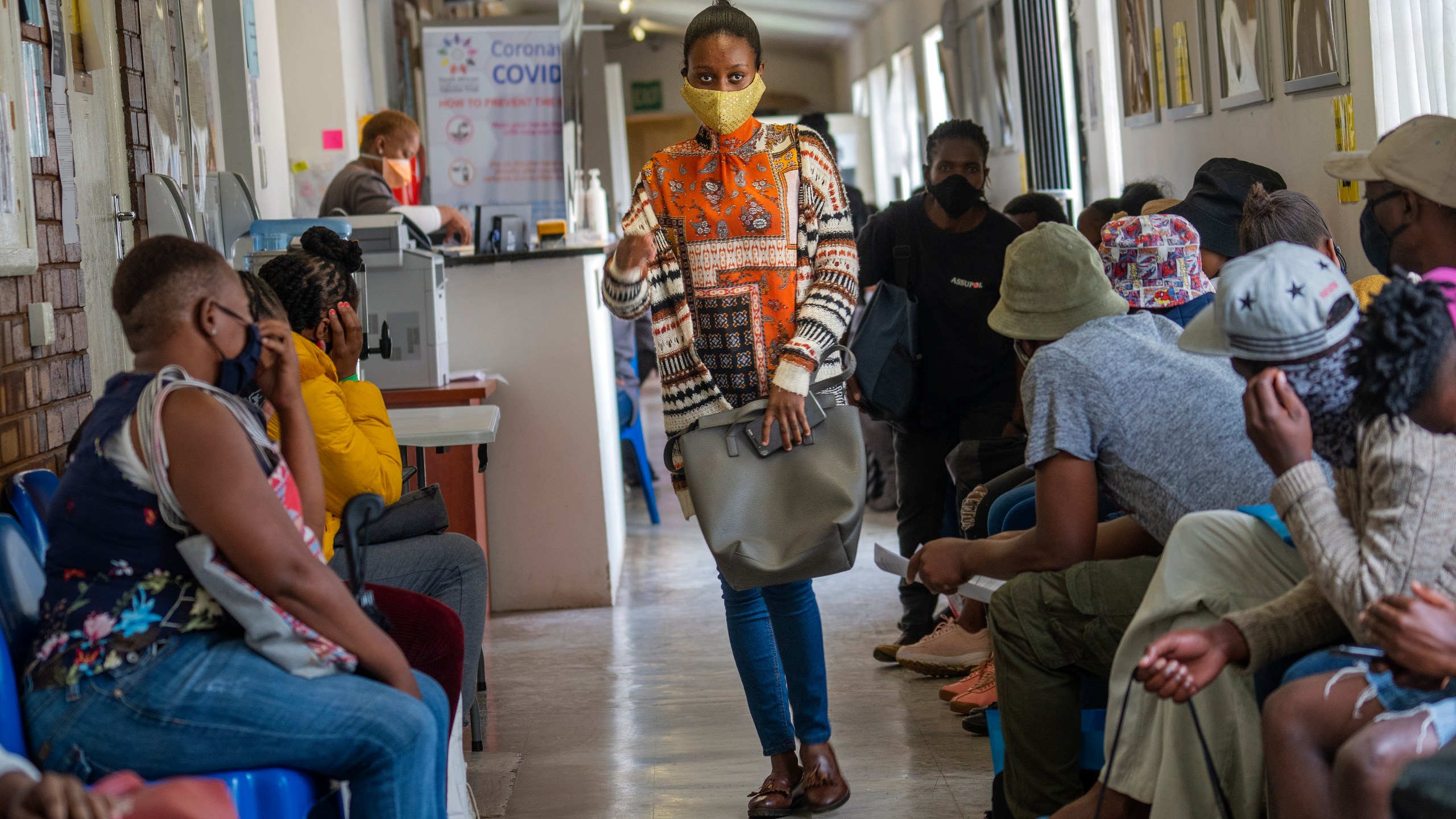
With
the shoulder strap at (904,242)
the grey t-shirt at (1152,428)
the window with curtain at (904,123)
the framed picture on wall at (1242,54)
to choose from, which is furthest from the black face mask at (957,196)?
the window with curtain at (904,123)

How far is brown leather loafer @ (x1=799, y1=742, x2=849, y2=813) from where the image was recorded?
2484 mm

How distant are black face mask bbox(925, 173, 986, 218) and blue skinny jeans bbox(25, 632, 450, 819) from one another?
214 centimetres

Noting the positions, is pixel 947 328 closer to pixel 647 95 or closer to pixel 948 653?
pixel 948 653

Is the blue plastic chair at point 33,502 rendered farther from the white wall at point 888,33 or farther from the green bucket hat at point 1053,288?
the white wall at point 888,33

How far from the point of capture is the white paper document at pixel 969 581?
79.4 inches

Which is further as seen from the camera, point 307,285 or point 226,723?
point 307,285

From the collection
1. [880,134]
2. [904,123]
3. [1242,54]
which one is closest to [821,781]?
[1242,54]

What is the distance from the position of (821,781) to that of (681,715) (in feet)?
2.41

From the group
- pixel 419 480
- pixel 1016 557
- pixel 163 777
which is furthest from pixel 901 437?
pixel 163 777

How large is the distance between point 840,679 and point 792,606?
98 centimetres

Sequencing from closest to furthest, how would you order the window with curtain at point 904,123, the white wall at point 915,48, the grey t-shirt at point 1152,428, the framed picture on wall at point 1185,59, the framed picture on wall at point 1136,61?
the grey t-shirt at point 1152,428
the framed picture on wall at point 1185,59
the framed picture on wall at point 1136,61
the white wall at point 915,48
the window with curtain at point 904,123

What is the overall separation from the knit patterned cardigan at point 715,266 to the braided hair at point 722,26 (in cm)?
16

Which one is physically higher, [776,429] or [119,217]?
[119,217]

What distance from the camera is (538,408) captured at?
430 centimetres
